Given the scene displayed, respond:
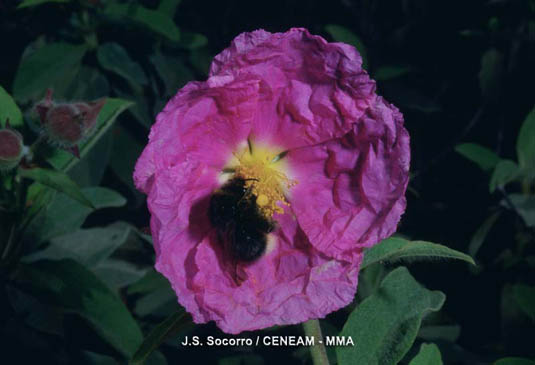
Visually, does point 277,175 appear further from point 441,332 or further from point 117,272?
point 441,332

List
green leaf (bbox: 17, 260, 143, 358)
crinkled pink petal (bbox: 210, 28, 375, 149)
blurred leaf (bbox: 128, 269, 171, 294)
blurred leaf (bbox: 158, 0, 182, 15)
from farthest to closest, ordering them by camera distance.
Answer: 1. blurred leaf (bbox: 158, 0, 182, 15)
2. blurred leaf (bbox: 128, 269, 171, 294)
3. green leaf (bbox: 17, 260, 143, 358)
4. crinkled pink petal (bbox: 210, 28, 375, 149)

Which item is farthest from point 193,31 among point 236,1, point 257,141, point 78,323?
point 78,323

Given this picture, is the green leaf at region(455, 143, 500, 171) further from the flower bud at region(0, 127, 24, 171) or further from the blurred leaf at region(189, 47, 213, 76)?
the flower bud at region(0, 127, 24, 171)

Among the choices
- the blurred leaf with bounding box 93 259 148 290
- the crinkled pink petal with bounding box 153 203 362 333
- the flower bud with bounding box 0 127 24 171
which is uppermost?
the flower bud with bounding box 0 127 24 171

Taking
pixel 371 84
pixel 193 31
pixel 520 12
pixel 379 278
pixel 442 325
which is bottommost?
pixel 442 325

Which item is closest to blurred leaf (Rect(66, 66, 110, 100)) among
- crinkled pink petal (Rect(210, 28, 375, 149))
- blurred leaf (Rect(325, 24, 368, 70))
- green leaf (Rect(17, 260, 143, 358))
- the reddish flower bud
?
the reddish flower bud

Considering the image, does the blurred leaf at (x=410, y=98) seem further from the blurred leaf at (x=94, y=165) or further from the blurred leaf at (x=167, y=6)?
the blurred leaf at (x=94, y=165)

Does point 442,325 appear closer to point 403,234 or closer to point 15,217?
point 403,234
